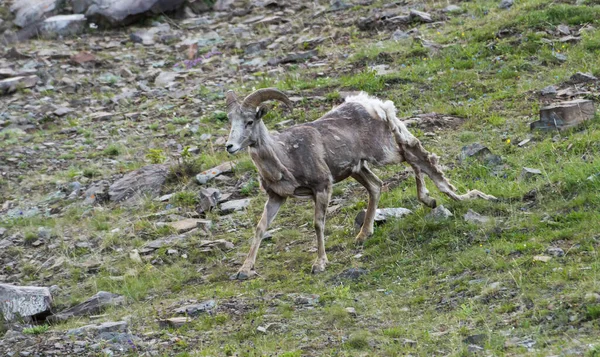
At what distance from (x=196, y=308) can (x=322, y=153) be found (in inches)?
95.0

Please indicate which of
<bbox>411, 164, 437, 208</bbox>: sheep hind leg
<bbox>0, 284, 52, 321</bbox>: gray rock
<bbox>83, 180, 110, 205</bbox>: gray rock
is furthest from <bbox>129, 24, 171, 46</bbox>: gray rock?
<bbox>411, 164, 437, 208</bbox>: sheep hind leg

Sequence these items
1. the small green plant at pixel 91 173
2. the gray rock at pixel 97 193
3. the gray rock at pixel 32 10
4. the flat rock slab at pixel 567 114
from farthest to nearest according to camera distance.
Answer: the gray rock at pixel 32 10, the small green plant at pixel 91 173, the gray rock at pixel 97 193, the flat rock slab at pixel 567 114

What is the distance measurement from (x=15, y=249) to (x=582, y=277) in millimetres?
7880

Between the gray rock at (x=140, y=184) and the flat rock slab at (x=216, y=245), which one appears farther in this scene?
the gray rock at (x=140, y=184)

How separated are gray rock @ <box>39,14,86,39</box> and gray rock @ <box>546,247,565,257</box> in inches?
627

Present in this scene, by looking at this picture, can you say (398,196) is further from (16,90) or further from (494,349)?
(16,90)

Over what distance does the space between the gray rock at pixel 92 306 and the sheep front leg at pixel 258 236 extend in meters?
1.40

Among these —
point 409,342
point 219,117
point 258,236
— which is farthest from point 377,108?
point 219,117

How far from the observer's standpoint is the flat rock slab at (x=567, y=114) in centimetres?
1190

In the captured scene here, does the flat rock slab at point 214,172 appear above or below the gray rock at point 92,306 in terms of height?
below

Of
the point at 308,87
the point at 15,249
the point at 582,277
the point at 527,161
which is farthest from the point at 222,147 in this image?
the point at 582,277

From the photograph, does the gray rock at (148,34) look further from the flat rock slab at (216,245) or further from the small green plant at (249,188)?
the flat rock slab at (216,245)

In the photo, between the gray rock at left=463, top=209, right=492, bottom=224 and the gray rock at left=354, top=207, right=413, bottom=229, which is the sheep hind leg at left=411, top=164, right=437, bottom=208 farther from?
the gray rock at left=463, top=209, right=492, bottom=224

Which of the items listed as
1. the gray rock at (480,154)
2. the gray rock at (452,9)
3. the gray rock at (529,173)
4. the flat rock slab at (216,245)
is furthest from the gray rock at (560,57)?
the flat rock slab at (216,245)
